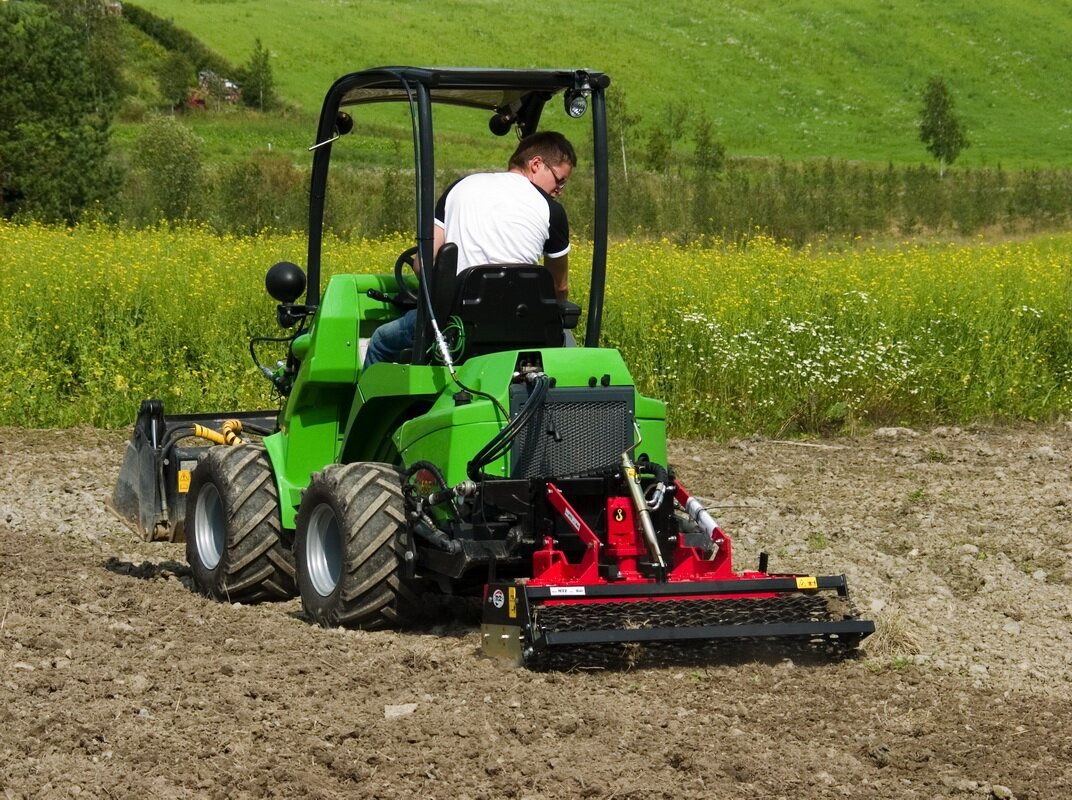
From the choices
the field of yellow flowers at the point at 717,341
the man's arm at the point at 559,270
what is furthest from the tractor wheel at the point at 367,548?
the field of yellow flowers at the point at 717,341

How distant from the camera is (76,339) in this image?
1362 cm

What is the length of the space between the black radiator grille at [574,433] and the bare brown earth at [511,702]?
0.79m

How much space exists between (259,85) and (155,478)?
59108mm

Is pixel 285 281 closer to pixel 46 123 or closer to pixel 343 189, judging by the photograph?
pixel 343 189

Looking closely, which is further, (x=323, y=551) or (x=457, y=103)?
(x=457, y=103)

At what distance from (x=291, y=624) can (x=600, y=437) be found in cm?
154

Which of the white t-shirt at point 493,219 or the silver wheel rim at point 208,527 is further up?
the white t-shirt at point 493,219

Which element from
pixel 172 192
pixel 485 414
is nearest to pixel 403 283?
pixel 485 414

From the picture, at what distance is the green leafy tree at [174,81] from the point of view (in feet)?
209

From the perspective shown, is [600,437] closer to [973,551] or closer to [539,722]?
[539,722]

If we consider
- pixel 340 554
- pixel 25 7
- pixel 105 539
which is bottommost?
pixel 105 539

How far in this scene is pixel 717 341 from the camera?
515 inches

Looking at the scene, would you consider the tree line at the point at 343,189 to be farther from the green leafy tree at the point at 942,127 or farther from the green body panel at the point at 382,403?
the green leafy tree at the point at 942,127

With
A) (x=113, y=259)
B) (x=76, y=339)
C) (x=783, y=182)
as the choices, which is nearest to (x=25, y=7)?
(x=783, y=182)
